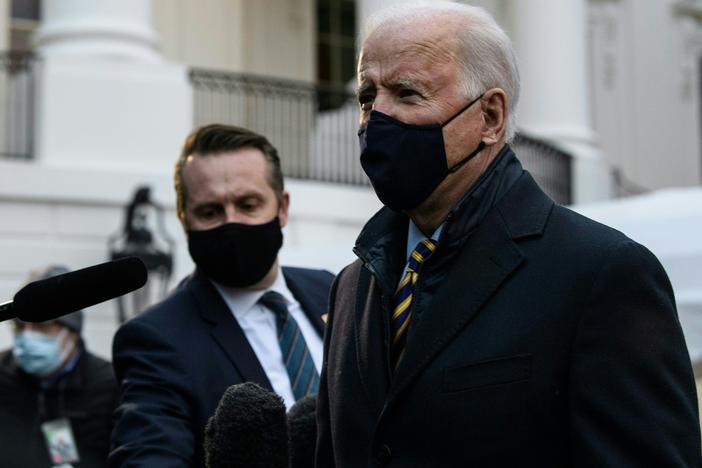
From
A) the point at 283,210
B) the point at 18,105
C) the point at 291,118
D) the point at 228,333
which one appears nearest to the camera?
the point at 228,333

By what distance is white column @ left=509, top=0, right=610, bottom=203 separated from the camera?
17156 millimetres

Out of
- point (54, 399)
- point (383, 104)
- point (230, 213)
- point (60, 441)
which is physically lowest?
point (60, 441)

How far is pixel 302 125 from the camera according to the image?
16359 millimetres

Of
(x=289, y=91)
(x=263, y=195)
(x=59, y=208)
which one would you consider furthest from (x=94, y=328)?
(x=263, y=195)

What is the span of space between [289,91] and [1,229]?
4.74 metres

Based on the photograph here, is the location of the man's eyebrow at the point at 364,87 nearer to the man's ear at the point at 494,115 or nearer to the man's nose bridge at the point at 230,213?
the man's ear at the point at 494,115

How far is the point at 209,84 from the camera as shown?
565 inches

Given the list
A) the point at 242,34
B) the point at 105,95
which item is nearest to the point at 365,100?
the point at 105,95

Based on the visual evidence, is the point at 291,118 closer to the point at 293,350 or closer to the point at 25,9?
the point at 25,9

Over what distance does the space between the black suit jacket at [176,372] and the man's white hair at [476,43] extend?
4.46ft

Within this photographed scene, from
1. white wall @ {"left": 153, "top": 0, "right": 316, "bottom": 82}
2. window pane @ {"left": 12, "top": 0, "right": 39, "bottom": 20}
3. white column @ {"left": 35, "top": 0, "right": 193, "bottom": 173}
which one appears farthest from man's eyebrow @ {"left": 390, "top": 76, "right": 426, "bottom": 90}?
white wall @ {"left": 153, "top": 0, "right": 316, "bottom": 82}

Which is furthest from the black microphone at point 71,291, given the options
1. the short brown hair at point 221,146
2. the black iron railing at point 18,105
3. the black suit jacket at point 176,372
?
the black iron railing at point 18,105

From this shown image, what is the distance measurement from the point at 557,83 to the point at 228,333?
1365cm

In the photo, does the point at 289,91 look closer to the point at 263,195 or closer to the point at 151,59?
the point at 151,59
